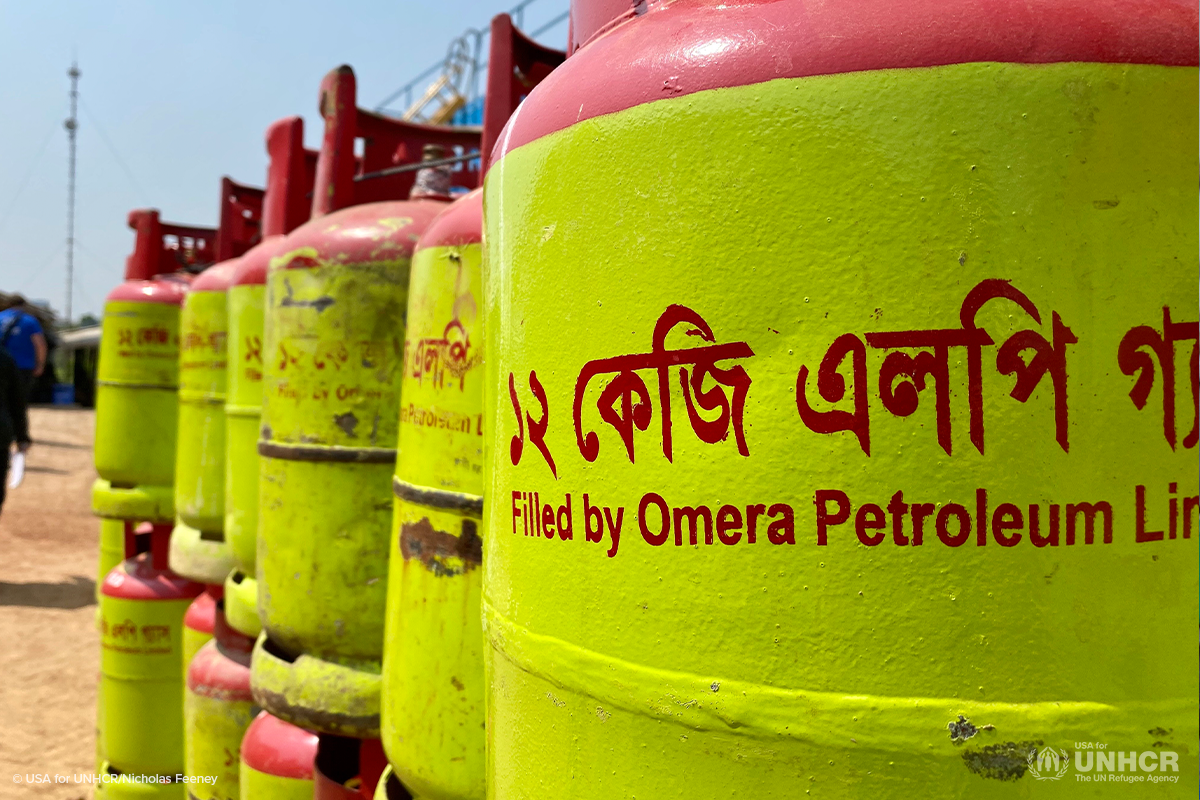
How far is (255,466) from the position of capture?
2846 millimetres

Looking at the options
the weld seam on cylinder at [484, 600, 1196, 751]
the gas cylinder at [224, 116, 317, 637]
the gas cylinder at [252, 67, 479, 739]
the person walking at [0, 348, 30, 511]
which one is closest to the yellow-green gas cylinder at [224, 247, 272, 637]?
the gas cylinder at [224, 116, 317, 637]

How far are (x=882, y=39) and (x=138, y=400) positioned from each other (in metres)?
4.36

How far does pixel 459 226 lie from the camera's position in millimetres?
1721

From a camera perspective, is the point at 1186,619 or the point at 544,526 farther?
the point at 544,526

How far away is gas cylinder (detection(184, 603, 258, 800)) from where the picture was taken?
3016 mm

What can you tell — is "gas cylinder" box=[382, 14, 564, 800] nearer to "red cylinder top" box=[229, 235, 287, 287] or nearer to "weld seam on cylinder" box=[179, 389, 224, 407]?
"red cylinder top" box=[229, 235, 287, 287]

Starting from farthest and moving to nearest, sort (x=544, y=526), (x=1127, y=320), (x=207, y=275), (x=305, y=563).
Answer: (x=207, y=275)
(x=305, y=563)
(x=544, y=526)
(x=1127, y=320)

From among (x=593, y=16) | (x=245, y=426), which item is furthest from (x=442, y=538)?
(x=245, y=426)

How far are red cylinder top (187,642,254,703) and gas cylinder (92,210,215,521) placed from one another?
1.36m

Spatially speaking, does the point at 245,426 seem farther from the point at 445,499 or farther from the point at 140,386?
the point at 140,386

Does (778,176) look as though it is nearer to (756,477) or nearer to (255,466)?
(756,477)

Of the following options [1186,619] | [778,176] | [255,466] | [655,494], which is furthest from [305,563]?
[1186,619]

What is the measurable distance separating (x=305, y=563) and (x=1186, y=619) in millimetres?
1939

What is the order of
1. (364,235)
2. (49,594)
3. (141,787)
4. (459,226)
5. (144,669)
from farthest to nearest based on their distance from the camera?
(49,594) < (144,669) < (141,787) < (364,235) < (459,226)
